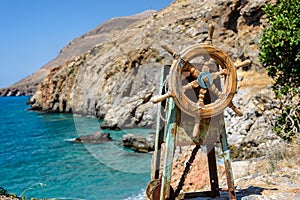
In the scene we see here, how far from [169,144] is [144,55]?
35486mm

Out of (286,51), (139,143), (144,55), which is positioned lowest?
(139,143)

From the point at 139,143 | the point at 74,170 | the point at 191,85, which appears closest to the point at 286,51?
the point at 191,85

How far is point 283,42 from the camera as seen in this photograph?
10711 mm

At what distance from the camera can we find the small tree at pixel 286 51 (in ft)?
35.0

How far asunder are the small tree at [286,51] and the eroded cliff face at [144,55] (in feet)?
40.1

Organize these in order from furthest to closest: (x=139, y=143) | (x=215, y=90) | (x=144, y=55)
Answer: (x=144, y=55) → (x=139, y=143) → (x=215, y=90)

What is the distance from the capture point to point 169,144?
4801 millimetres

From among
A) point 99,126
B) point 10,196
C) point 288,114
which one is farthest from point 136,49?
point 10,196

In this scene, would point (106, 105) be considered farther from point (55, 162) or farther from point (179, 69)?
point (179, 69)

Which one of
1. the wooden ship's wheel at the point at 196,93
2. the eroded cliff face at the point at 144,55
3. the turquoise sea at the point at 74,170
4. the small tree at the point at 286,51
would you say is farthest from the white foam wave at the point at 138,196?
the eroded cliff face at the point at 144,55

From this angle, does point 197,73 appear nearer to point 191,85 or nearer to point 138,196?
point 191,85

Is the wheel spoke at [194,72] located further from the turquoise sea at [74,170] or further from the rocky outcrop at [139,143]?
the rocky outcrop at [139,143]

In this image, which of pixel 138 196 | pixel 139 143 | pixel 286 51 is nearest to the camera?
pixel 286 51

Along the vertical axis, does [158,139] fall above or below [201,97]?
below
